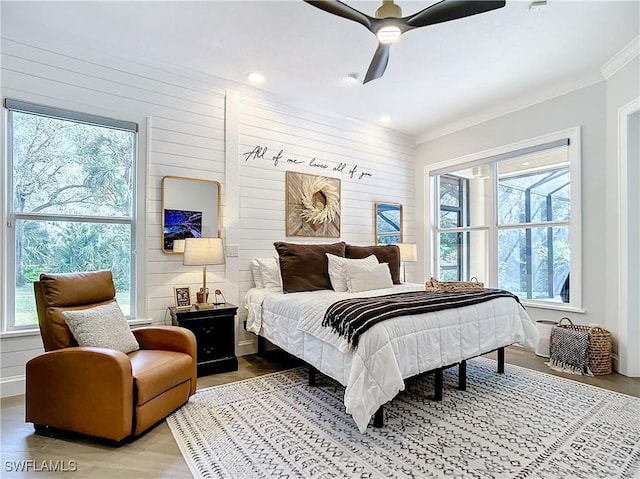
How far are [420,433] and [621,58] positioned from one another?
12.3 ft

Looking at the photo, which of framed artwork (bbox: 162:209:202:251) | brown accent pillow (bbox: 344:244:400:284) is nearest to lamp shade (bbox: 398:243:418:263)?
brown accent pillow (bbox: 344:244:400:284)

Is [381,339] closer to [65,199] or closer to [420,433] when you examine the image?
[420,433]

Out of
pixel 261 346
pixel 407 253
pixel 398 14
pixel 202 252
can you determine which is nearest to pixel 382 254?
pixel 407 253

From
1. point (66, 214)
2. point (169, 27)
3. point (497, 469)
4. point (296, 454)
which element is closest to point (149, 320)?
point (66, 214)

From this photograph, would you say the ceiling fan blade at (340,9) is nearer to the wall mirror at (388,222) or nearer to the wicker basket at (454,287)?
the wicker basket at (454,287)

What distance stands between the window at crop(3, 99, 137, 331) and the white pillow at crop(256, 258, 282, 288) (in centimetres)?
127

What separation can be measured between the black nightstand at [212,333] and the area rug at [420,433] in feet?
1.17

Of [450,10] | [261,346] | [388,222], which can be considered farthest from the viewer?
[388,222]

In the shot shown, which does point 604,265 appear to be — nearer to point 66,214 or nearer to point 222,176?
point 222,176

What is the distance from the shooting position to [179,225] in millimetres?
3504

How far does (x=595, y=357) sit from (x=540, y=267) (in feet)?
3.90

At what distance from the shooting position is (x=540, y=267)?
163 inches

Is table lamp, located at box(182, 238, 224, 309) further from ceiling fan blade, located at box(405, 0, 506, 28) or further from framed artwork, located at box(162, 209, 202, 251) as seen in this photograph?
ceiling fan blade, located at box(405, 0, 506, 28)

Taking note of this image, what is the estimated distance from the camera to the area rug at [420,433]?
72.2 inches
